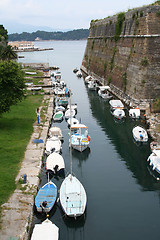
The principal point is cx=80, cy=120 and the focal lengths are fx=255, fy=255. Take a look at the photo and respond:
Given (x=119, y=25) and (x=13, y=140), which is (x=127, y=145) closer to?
(x=13, y=140)

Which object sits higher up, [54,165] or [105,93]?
[105,93]

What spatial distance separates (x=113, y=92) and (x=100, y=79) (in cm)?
986

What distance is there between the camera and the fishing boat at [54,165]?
17516mm

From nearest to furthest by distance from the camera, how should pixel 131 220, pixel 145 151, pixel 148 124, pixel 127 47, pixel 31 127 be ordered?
pixel 131 220, pixel 145 151, pixel 31 127, pixel 148 124, pixel 127 47

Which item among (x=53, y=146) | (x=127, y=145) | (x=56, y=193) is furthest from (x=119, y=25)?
(x=56, y=193)

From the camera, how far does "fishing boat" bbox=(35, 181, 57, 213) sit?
1339 cm

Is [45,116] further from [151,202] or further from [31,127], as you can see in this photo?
[151,202]

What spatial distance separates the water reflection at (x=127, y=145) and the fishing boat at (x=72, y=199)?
15.4 ft

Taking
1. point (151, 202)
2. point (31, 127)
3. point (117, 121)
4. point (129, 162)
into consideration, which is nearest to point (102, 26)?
point (117, 121)

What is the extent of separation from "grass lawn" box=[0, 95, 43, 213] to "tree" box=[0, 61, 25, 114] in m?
2.14

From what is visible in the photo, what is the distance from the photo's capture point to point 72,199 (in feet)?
45.3

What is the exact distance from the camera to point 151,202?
14.9m

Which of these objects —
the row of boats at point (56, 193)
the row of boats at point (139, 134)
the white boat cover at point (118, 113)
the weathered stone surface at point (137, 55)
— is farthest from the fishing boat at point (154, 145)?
the weathered stone surface at point (137, 55)

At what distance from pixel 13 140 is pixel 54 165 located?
4.90 m
